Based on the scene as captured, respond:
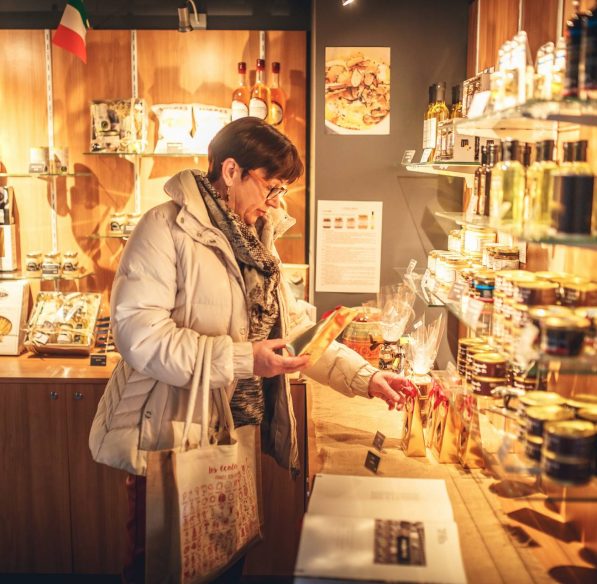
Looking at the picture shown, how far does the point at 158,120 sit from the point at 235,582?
2.39 metres

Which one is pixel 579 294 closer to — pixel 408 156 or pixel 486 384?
pixel 486 384

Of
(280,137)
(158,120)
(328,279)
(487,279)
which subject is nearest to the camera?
(487,279)

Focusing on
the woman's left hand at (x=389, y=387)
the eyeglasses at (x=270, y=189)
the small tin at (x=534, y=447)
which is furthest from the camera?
the woman's left hand at (x=389, y=387)

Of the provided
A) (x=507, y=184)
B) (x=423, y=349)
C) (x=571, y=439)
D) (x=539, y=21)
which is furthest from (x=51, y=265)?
(x=571, y=439)

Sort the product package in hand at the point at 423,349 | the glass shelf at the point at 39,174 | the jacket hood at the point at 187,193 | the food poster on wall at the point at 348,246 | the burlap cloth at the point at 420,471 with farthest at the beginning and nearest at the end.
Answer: the glass shelf at the point at 39,174 → the food poster on wall at the point at 348,246 → the product package in hand at the point at 423,349 → the jacket hood at the point at 187,193 → the burlap cloth at the point at 420,471

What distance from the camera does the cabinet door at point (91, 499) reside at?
3264 millimetres

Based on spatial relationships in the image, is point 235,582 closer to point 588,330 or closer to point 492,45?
point 588,330

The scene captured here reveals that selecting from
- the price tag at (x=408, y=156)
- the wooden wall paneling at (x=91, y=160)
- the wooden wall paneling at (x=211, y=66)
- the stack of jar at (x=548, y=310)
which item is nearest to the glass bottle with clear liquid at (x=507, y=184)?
the stack of jar at (x=548, y=310)

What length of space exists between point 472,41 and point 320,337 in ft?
6.19

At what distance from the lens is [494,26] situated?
2.86 m

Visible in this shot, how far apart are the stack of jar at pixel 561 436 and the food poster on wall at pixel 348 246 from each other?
1866 mm

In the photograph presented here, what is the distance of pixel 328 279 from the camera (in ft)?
11.6

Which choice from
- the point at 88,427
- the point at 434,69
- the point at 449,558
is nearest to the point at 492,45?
the point at 434,69

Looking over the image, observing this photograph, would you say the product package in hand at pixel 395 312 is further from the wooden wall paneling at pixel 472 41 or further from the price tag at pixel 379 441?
the wooden wall paneling at pixel 472 41
